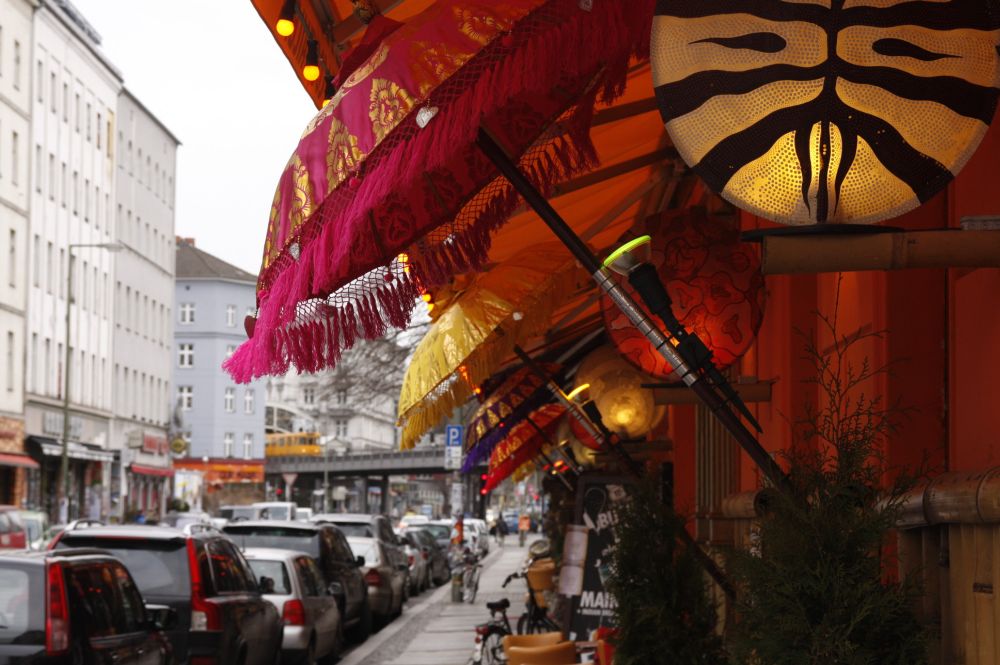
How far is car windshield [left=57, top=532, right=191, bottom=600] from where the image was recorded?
14.3m

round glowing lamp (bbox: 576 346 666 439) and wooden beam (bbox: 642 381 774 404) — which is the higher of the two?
round glowing lamp (bbox: 576 346 666 439)

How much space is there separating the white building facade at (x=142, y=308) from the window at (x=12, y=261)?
13.0m

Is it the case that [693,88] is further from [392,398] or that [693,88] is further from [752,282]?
[392,398]

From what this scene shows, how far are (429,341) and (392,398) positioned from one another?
22.2 metres

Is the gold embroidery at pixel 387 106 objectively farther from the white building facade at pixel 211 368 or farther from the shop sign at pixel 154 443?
the white building facade at pixel 211 368

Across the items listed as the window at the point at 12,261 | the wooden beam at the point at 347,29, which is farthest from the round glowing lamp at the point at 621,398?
the window at the point at 12,261

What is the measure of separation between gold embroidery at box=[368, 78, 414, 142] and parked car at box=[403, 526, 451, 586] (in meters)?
36.3

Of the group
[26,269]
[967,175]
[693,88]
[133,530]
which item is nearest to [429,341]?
[967,175]

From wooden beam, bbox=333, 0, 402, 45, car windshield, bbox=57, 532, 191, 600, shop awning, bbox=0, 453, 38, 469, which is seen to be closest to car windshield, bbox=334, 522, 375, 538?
car windshield, bbox=57, 532, 191, 600

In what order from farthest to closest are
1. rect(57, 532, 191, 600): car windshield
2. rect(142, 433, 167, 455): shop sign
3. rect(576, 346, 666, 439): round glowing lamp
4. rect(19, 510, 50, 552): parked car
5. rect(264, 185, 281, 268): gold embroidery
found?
rect(142, 433, 167, 455): shop sign, rect(19, 510, 50, 552): parked car, rect(57, 532, 191, 600): car windshield, rect(576, 346, 666, 439): round glowing lamp, rect(264, 185, 281, 268): gold embroidery

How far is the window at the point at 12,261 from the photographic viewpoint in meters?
52.3

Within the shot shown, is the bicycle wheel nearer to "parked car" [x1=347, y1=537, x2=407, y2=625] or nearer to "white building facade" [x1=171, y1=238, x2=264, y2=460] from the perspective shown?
"parked car" [x1=347, y1=537, x2=407, y2=625]

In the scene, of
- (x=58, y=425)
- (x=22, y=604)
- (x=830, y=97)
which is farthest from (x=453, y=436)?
(x=830, y=97)

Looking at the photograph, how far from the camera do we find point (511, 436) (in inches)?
796
